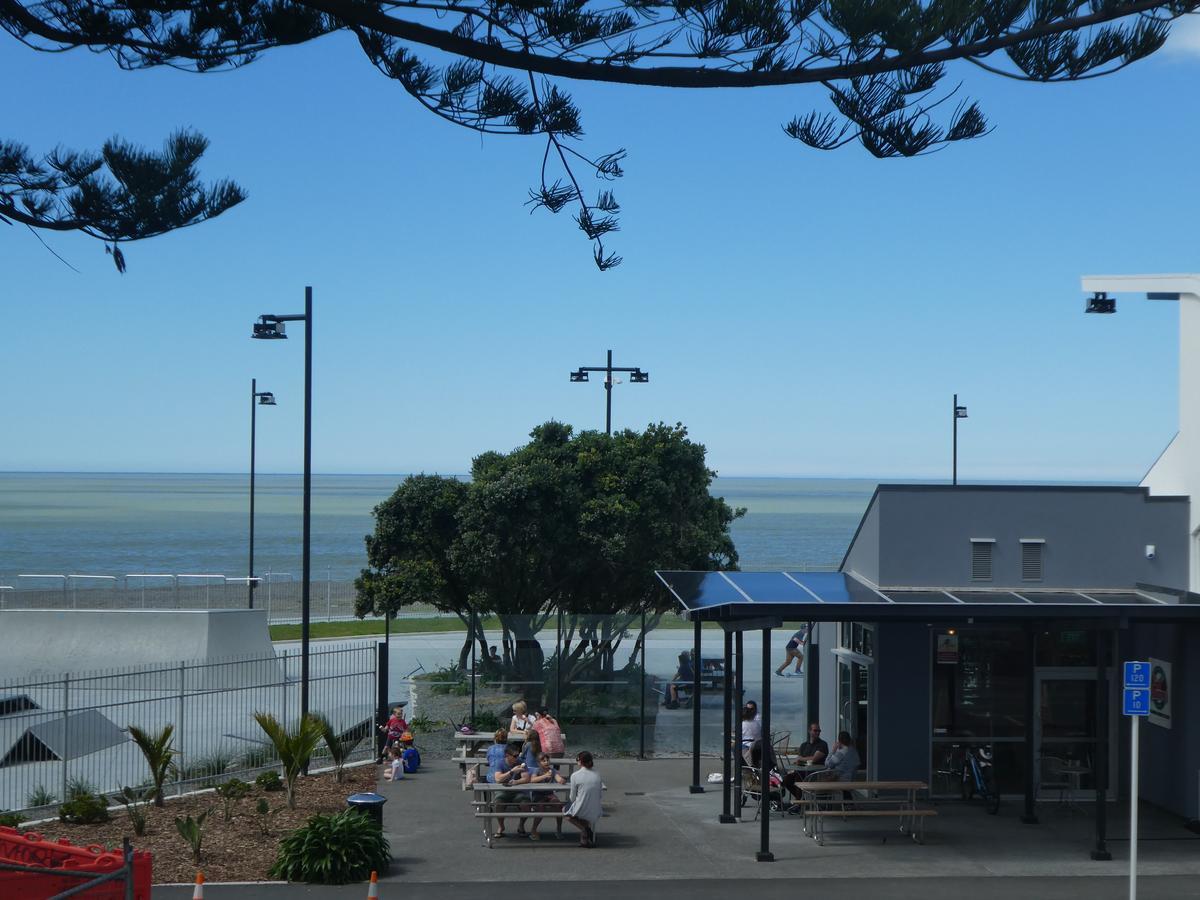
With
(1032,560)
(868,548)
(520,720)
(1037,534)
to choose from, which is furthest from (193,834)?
(1037,534)

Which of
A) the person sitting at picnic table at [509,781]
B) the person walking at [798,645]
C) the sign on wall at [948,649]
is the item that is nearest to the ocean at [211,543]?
the person walking at [798,645]

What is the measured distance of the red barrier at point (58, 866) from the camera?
430 inches

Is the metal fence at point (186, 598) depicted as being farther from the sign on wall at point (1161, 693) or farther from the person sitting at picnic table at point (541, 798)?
the sign on wall at point (1161, 693)

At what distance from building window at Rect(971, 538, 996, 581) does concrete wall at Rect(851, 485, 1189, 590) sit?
62 mm

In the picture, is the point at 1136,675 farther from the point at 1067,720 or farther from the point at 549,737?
the point at 549,737

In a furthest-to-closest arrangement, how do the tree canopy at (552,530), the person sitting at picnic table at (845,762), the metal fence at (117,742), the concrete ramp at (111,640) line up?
the concrete ramp at (111,640) → the tree canopy at (552,530) → the metal fence at (117,742) → the person sitting at picnic table at (845,762)

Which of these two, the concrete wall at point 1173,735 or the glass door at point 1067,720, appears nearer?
the concrete wall at point 1173,735

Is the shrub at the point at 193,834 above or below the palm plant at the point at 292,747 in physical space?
below

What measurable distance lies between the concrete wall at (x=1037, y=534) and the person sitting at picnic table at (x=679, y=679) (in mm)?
→ 6004

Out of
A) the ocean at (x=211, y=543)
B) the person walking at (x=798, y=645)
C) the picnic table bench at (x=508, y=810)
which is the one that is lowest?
the ocean at (x=211, y=543)

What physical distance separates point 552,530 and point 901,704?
1074cm

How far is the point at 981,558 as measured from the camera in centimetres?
1952

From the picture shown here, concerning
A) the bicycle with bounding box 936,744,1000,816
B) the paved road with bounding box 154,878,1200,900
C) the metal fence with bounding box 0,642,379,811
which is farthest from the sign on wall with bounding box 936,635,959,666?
the metal fence with bounding box 0,642,379,811

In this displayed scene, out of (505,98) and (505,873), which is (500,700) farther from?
(505,98)
